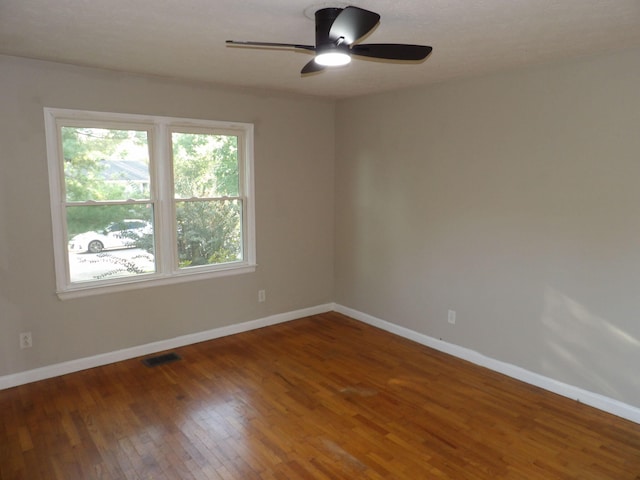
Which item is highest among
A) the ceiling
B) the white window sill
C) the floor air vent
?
the ceiling

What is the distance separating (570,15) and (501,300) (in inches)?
86.5

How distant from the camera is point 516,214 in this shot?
11.5ft

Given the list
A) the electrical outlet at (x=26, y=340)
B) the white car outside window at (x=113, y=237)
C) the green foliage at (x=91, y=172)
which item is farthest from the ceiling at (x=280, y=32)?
the electrical outlet at (x=26, y=340)

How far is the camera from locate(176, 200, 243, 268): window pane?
13.7 ft

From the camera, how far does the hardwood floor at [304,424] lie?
248cm

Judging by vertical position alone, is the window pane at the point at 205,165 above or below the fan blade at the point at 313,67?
below

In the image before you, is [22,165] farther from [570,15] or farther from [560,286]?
[560,286]

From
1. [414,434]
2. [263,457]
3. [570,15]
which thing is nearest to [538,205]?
[570,15]

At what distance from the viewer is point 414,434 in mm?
2805

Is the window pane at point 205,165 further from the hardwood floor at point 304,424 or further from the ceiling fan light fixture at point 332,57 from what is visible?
the ceiling fan light fixture at point 332,57

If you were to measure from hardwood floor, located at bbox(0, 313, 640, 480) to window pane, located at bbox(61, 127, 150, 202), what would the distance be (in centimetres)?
149

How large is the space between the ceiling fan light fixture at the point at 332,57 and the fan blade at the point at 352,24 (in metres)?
0.06

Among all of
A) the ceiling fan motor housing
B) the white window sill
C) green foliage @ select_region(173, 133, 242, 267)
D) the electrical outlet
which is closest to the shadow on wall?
the ceiling fan motor housing

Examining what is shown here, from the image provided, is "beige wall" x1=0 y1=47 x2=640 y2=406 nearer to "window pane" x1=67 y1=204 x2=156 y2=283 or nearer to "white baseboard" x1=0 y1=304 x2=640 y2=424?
"white baseboard" x1=0 y1=304 x2=640 y2=424
